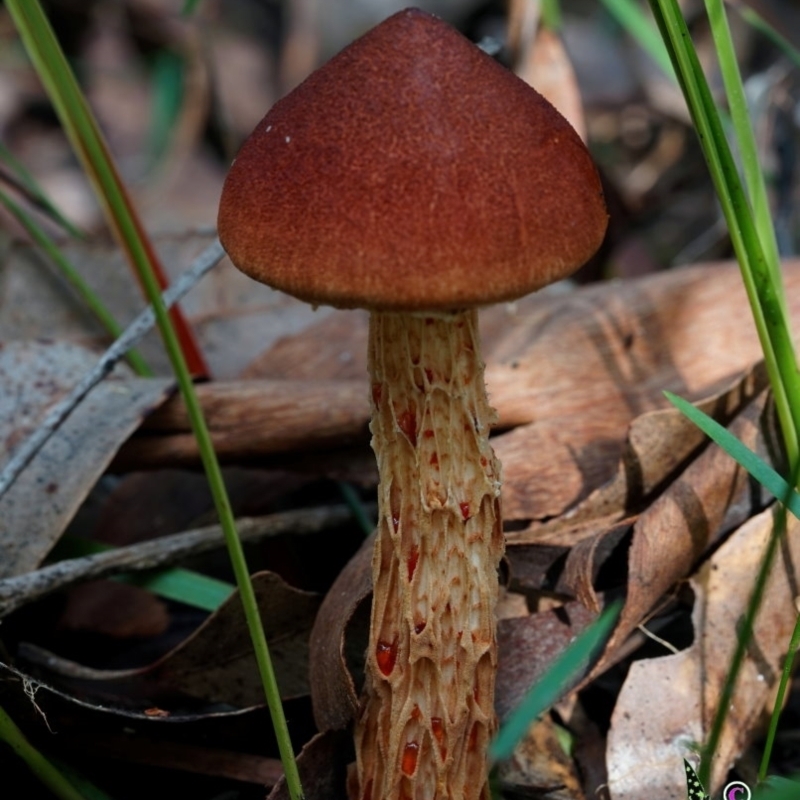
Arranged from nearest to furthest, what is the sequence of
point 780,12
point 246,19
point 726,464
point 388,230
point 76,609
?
point 388,230
point 726,464
point 76,609
point 780,12
point 246,19

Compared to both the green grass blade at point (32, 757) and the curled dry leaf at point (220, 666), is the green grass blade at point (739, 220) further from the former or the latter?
the green grass blade at point (32, 757)

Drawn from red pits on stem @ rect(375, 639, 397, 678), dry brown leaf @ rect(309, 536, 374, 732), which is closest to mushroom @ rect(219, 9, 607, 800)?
red pits on stem @ rect(375, 639, 397, 678)

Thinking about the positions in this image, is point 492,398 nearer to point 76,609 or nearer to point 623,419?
point 623,419

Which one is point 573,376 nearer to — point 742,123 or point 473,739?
point 742,123

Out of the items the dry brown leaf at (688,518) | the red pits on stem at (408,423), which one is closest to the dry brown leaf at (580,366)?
the dry brown leaf at (688,518)

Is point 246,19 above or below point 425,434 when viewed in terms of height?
above

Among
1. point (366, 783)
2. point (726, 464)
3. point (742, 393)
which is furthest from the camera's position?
point (742, 393)

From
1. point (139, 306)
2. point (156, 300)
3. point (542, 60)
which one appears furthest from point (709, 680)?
point (542, 60)

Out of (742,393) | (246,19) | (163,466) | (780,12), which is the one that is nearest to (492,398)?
(742,393)
